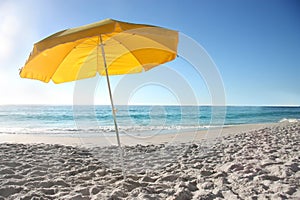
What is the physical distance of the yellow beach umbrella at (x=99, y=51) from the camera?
2502 millimetres

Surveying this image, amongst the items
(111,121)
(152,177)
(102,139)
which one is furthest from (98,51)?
(111,121)

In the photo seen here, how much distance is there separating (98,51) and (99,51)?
0.02 meters

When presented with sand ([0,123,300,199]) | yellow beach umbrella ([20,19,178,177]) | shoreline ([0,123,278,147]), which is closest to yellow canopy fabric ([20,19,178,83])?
yellow beach umbrella ([20,19,178,177])

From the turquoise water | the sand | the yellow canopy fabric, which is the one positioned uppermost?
the yellow canopy fabric

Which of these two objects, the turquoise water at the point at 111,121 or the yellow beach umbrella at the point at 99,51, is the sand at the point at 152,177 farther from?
the turquoise water at the point at 111,121

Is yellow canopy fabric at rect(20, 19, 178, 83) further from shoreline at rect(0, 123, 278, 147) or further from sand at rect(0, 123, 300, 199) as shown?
shoreline at rect(0, 123, 278, 147)

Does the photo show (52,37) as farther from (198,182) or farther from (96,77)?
(198,182)

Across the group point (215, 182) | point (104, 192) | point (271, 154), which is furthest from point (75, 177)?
point (271, 154)

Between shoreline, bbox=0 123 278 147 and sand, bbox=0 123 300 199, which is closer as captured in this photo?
sand, bbox=0 123 300 199

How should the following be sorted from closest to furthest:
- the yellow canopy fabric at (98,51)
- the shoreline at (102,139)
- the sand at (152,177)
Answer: the yellow canopy fabric at (98,51) < the sand at (152,177) < the shoreline at (102,139)

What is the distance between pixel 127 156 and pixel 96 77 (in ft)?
6.06

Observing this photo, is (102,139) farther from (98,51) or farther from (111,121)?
(111,121)

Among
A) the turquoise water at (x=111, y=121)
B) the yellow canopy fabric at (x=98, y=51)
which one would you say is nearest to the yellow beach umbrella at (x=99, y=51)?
the yellow canopy fabric at (x=98, y=51)

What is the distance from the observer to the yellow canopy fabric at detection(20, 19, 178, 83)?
2.50 meters
